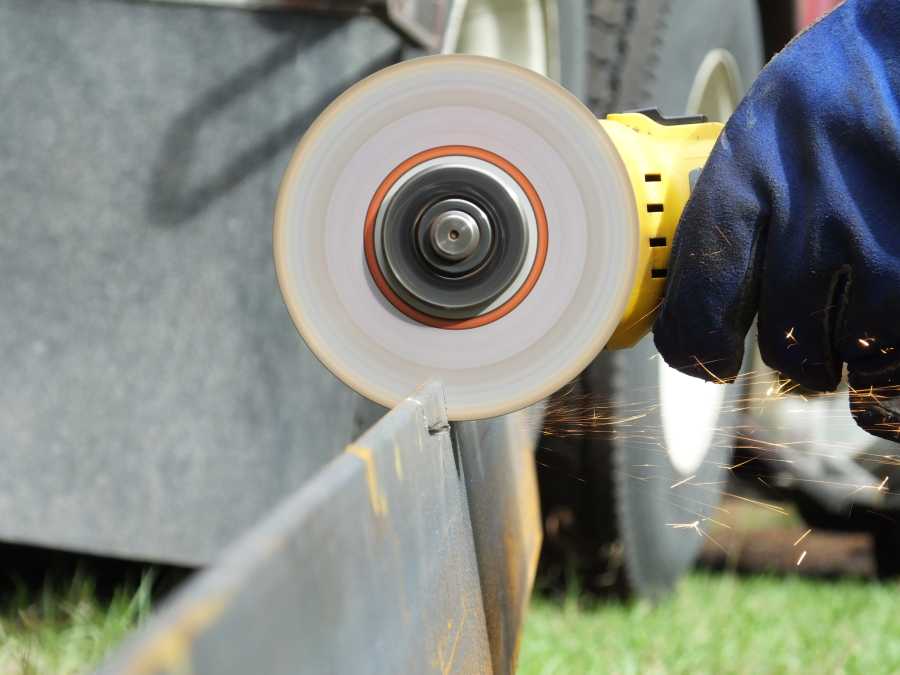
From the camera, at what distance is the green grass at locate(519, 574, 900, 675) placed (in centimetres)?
239

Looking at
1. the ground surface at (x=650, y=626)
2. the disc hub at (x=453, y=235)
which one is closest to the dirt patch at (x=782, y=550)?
the ground surface at (x=650, y=626)

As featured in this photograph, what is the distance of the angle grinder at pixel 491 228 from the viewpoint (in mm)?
1440

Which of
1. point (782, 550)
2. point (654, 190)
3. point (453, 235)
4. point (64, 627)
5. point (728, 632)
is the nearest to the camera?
point (453, 235)

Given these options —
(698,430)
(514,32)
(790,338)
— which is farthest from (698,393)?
(790,338)

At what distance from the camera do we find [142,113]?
1.88 metres

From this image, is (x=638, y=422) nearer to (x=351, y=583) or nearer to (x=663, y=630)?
(x=663, y=630)

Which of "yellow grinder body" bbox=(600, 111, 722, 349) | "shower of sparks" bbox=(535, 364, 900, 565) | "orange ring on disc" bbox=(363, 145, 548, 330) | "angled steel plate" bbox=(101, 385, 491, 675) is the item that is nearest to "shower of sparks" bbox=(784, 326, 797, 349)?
"yellow grinder body" bbox=(600, 111, 722, 349)

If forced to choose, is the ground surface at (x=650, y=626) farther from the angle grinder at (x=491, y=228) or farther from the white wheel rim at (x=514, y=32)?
the white wheel rim at (x=514, y=32)

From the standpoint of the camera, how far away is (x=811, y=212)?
1412mm

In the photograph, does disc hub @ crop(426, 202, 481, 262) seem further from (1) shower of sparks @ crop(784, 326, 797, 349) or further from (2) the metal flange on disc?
(1) shower of sparks @ crop(784, 326, 797, 349)

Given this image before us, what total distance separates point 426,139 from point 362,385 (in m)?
0.31

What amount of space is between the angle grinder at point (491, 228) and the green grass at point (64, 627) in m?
0.81

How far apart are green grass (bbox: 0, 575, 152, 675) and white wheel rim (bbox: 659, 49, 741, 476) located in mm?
1379

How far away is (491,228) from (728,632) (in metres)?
1.60
